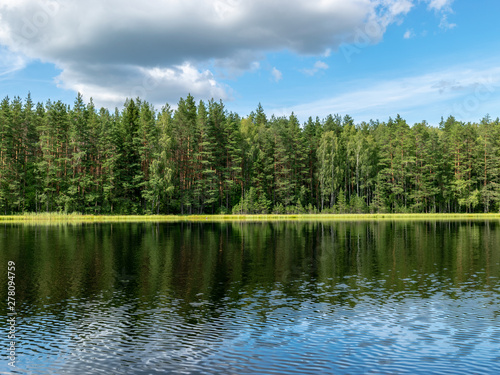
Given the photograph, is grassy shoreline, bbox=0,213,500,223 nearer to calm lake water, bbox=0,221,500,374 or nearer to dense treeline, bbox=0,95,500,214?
dense treeline, bbox=0,95,500,214

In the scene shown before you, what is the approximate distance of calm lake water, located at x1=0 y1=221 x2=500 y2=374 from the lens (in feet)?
51.3

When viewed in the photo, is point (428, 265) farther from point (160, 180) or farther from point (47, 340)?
point (160, 180)

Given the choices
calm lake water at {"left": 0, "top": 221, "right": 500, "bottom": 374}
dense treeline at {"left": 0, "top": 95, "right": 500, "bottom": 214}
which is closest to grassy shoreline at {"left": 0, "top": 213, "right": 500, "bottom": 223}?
dense treeline at {"left": 0, "top": 95, "right": 500, "bottom": 214}

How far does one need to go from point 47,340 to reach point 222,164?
10552 cm

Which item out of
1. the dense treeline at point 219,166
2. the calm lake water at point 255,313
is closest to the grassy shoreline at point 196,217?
the dense treeline at point 219,166

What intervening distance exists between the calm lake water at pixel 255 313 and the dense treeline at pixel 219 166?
6916cm

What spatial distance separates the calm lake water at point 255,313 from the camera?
51.3 feet

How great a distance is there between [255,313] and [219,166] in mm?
99269

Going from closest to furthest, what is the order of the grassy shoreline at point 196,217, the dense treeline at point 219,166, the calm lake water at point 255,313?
the calm lake water at point 255,313 → the grassy shoreline at point 196,217 → the dense treeline at point 219,166

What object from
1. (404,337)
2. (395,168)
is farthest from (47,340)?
(395,168)

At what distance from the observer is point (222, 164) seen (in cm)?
12275

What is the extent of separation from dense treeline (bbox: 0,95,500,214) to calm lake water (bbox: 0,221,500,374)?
227 ft

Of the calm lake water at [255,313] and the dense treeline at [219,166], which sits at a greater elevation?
the dense treeline at [219,166]

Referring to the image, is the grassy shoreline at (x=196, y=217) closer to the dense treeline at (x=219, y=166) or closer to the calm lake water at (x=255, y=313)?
the dense treeline at (x=219, y=166)
